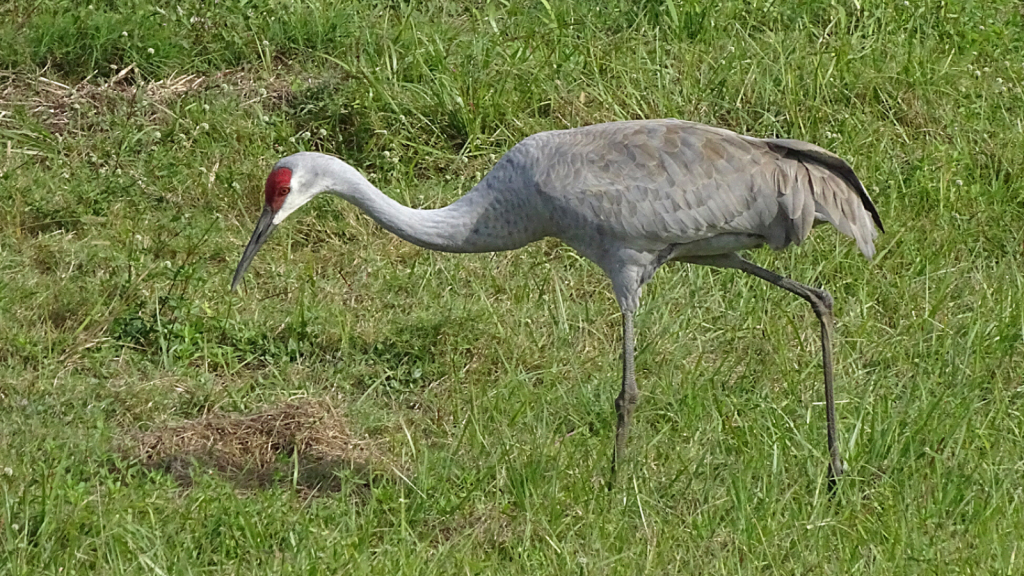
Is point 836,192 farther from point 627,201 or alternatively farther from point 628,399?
point 628,399

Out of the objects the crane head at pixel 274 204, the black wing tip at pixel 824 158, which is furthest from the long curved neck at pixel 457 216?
the black wing tip at pixel 824 158

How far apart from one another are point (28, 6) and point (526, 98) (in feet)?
9.02

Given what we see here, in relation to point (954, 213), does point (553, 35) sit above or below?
above

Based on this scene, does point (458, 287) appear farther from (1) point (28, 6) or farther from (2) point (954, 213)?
(1) point (28, 6)

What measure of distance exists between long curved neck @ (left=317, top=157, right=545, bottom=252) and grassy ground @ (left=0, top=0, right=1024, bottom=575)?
2.08 ft

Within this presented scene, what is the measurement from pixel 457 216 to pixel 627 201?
61 centimetres

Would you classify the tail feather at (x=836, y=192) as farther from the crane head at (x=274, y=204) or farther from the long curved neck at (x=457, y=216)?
the crane head at (x=274, y=204)

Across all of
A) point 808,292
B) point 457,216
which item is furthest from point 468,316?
point 808,292

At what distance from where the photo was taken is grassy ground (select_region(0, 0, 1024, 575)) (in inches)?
187

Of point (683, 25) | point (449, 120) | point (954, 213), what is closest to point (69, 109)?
point (449, 120)

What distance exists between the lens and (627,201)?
5.33m

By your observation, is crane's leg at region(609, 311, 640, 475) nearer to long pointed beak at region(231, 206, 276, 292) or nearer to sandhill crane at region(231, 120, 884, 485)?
sandhill crane at region(231, 120, 884, 485)

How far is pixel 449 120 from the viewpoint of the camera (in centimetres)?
729

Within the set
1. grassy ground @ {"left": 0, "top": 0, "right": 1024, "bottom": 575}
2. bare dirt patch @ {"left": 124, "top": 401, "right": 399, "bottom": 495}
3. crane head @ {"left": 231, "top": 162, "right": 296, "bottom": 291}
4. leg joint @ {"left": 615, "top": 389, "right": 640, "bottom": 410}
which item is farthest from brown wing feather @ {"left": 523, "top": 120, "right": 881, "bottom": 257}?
bare dirt patch @ {"left": 124, "top": 401, "right": 399, "bottom": 495}
